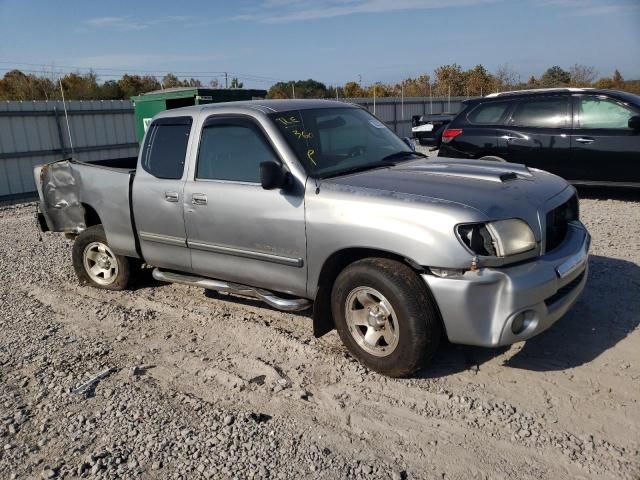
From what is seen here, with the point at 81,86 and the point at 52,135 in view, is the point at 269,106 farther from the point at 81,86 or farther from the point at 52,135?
the point at 81,86

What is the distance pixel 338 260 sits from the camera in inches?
151

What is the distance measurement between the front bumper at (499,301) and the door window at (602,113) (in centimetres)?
585

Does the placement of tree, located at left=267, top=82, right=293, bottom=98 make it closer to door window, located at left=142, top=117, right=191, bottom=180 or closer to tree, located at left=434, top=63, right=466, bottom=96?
tree, located at left=434, top=63, right=466, bottom=96

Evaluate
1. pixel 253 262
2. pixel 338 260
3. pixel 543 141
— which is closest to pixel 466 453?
pixel 338 260

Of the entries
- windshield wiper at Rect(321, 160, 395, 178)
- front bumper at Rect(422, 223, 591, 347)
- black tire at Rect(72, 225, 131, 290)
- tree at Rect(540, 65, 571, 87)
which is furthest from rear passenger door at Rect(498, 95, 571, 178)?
tree at Rect(540, 65, 571, 87)

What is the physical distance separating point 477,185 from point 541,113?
592 centimetres

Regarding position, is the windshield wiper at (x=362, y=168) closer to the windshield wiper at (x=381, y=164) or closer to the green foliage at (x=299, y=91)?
the windshield wiper at (x=381, y=164)

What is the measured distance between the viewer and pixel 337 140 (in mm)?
4449

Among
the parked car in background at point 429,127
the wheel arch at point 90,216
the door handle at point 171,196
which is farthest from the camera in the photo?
the parked car in background at point 429,127

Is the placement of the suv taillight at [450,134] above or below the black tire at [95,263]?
above

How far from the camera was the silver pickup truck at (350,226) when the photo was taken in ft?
10.7

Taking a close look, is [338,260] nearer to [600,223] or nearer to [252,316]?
[252,316]

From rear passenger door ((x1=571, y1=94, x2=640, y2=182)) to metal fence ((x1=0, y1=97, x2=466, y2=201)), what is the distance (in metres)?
5.65

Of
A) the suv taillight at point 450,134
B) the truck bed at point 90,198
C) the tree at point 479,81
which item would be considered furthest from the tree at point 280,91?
the truck bed at point 90,198
